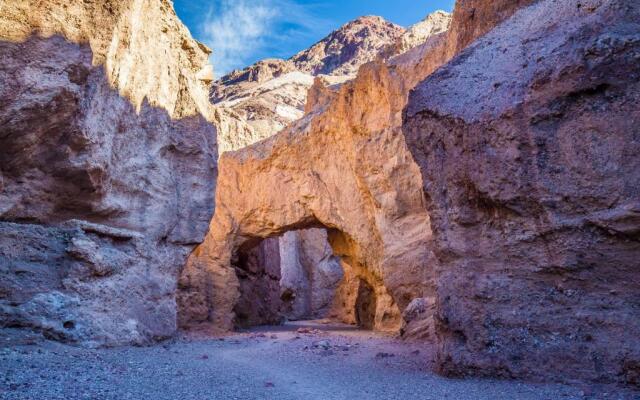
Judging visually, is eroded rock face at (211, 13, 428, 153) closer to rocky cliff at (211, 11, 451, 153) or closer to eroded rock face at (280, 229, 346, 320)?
rocky cliff at (211, 11, 451, 153)

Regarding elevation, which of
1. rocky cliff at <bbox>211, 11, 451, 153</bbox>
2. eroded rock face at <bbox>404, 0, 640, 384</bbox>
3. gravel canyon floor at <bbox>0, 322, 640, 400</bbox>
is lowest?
gravel canyon floor at <bbox>0, 322, 640, 400</bbox>

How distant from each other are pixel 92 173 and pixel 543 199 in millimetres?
5338

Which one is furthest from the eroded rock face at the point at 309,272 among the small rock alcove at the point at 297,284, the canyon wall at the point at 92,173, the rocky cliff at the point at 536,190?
the rocky cliff at the point at 536,190

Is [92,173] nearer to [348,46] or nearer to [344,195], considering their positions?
[344,195]

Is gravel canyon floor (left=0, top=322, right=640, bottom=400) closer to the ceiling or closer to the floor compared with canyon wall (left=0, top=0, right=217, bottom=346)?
closer to the floor

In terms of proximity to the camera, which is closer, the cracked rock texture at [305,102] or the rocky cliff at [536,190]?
the rocky cliff at [536,190]

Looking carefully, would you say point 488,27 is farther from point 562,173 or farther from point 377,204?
point 377,204

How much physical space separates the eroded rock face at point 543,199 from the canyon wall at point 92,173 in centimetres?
419

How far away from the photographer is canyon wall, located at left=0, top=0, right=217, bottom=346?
4.98 m

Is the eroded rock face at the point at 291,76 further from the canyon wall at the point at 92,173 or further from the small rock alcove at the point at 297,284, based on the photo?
the canyon wall at the point at 92,173

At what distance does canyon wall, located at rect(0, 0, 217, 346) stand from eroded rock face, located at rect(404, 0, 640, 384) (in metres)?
4.19

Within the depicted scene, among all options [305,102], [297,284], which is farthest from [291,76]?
[297,284]

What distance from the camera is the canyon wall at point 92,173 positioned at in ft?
16.3

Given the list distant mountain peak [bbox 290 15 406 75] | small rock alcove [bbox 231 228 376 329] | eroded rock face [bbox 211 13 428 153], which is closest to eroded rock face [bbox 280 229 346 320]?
small rock alcove [bbox 231 228 376 329]
